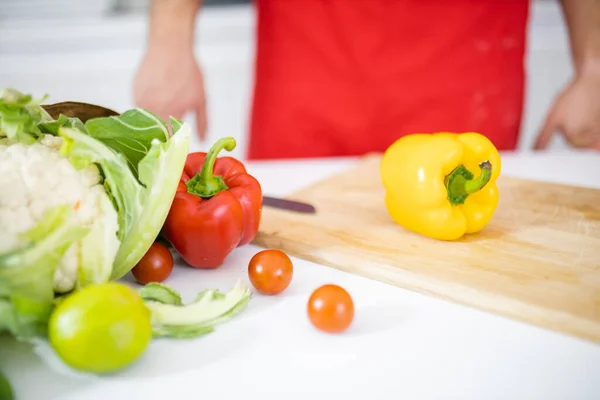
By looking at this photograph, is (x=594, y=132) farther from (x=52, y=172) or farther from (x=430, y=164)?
(x=52, y=172)

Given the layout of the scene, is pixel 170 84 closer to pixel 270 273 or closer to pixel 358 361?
pixel 270 273

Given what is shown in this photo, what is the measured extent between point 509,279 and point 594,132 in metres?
1.02

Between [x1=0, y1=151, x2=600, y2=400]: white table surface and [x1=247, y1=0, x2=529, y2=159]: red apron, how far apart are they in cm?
89

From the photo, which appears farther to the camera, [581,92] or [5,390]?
[581,92]

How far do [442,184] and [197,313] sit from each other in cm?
48

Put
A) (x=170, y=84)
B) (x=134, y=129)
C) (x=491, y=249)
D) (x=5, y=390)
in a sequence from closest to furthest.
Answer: (x=5, y=390), (x=134, y=129), (x=491, y=249), (x=170, y=84)

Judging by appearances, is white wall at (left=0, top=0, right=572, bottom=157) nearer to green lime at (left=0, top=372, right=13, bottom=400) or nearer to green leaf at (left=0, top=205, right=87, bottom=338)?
green leaf at (left=0, top=205, right=87, bottom=338)

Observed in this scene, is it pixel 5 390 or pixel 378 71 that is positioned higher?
pixel 378 71

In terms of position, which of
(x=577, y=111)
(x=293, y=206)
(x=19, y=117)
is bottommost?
(x=293, y=206)

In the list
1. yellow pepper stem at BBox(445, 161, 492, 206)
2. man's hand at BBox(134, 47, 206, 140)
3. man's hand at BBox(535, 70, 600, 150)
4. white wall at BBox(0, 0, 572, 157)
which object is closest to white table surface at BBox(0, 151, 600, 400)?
yellow pepper stem at BBox(445, 161, 492, 206)

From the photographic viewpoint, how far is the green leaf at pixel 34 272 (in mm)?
603

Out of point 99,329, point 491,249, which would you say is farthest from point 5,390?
point 491,249

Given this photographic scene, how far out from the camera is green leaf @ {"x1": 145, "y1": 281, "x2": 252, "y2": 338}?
0.68m

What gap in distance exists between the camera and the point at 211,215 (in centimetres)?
83
